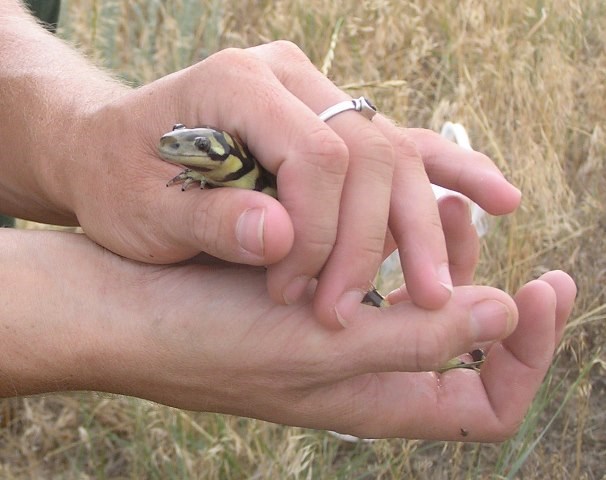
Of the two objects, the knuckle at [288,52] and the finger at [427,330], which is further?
the knuckle at [288,52]

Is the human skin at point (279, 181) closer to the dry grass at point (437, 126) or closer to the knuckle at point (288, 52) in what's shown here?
the knuckle at point (288, 52)

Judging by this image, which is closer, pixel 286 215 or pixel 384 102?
pixel 286 215

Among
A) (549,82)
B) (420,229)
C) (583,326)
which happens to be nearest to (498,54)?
(549,82)

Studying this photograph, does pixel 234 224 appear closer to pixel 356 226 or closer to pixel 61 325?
pixel 356 226

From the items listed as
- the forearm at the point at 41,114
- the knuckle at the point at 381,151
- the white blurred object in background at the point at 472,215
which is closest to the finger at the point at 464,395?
the knuckle at the point at 381,151

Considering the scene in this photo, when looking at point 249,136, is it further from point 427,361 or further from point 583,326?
point 583,326

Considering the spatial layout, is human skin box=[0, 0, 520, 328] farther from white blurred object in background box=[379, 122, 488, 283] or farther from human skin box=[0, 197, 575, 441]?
white blurred object in background box=[379, 122, 488, 283]

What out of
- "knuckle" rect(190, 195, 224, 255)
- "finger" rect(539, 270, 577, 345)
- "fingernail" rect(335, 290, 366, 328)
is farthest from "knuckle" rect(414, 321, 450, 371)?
"knuckle" rect(190, 195, 224, 255)
